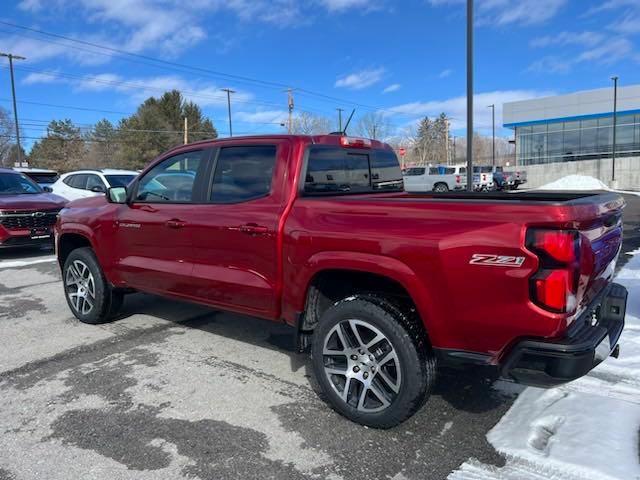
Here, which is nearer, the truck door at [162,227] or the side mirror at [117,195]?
the truck door at [162,227]

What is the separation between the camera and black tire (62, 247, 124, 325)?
17.2 feet

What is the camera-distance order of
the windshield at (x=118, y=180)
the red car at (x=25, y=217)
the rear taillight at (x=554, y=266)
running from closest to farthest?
the rear taillight at (x=554, y=266)
the red car at (x=25, y=217)
the windshield at (x=118, y=180)

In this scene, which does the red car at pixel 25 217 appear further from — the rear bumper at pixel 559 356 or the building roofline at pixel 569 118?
the building roofline at pixel 569 118

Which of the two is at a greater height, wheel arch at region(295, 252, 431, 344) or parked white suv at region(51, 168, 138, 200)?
parked white suv at region(51, 168, 138, 200)

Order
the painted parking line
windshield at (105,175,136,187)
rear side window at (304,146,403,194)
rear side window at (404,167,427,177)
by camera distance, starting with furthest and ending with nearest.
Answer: rear side window at (404,167,427,177) < windshield at (105,175,136,187) < the painted parking line < rear side window at (304,146,403,194)

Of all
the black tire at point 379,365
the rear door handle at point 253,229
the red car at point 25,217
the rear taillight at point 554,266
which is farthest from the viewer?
the red car at point 25,217

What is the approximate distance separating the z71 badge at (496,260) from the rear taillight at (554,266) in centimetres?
9

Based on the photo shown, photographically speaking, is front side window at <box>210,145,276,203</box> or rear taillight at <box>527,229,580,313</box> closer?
rear taillight at <box>527,229,580,313</box>

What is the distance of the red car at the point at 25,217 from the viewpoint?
32.1ft

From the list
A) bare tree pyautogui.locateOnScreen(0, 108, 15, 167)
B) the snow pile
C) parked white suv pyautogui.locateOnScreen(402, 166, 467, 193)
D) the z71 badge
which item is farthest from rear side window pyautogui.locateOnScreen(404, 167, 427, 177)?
bare tree pyautogui.locateOnScreen(0, 108, 15, 167)

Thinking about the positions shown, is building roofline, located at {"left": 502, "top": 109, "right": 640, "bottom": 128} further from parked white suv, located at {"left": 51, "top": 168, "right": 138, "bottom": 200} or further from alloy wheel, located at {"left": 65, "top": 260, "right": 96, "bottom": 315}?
alloy wheel, located at {"left": 65, "top": 260, "right": 96, "bottom": 315}

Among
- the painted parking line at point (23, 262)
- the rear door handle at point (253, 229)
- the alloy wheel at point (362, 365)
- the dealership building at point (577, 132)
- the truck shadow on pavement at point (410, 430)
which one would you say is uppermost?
A: the dealership building at point (577, 132)

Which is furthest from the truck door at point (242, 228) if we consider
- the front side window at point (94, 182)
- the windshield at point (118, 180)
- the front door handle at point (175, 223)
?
the front side window at point (94, 182)

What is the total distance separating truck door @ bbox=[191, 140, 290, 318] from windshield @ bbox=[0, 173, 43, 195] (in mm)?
8623
